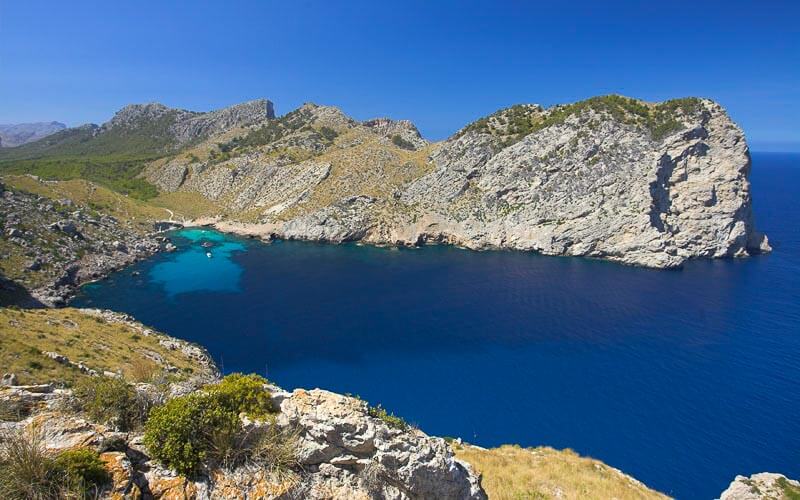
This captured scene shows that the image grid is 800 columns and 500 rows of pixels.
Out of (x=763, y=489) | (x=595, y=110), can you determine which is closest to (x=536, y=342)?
(x=763, y=489)

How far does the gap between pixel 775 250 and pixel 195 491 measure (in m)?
135

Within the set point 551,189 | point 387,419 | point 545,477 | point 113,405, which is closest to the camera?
point 113,405

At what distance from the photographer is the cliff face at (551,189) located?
101125 mm

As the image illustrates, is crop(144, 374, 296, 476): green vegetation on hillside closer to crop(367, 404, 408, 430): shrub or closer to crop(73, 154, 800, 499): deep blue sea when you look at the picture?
crop(367, 404, 408, 430): shrub

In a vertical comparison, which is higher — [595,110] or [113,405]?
[595,110]

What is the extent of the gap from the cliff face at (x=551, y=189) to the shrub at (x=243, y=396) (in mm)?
98763

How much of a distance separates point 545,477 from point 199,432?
21.9 m

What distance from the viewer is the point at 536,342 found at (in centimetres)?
5947

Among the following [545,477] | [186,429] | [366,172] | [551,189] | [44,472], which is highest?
[366,172]

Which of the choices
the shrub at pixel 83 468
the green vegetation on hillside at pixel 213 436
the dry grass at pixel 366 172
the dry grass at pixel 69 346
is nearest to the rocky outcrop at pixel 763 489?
the green vegetation on hillside at pixel 213 436

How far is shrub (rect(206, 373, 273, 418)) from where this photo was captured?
13927 millimetres

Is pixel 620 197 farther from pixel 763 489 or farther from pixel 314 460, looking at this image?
pixel 314 460

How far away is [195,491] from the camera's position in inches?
458

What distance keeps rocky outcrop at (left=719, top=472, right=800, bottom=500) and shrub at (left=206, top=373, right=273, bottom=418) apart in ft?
113
